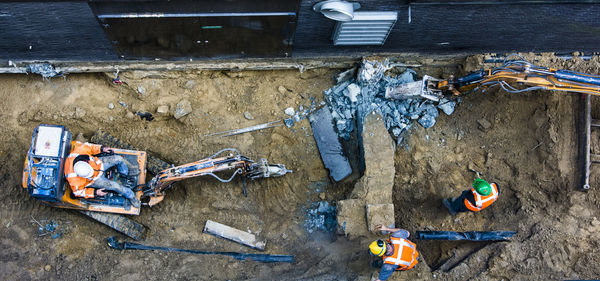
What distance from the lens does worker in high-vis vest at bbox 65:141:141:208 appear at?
23.6 feet

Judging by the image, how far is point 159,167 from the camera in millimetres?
8500

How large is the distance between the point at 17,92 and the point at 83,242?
3.19m

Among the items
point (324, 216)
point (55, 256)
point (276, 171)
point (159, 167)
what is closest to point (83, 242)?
point (55, 256)

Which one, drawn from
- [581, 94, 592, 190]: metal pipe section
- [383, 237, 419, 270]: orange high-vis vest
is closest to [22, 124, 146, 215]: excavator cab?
[383, 237, 419, 270]: orange high-vis vest

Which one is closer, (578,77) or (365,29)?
(578,77)

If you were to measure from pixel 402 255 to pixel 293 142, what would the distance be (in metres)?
3.13

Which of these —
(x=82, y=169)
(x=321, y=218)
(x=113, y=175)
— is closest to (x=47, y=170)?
(x=82, y=169)

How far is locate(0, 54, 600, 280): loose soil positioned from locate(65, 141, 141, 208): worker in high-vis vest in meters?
0.92

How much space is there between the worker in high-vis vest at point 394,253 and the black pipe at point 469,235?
92 centimetres

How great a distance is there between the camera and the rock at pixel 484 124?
8.66m

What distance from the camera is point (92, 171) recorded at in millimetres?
7215

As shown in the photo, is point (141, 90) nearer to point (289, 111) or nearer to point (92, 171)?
point (92, 171)

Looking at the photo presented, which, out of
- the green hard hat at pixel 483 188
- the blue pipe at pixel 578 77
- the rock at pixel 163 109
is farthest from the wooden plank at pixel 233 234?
the blue pipe at pixel 578 77

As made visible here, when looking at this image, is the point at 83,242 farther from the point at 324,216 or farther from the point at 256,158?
the point at 324,216
